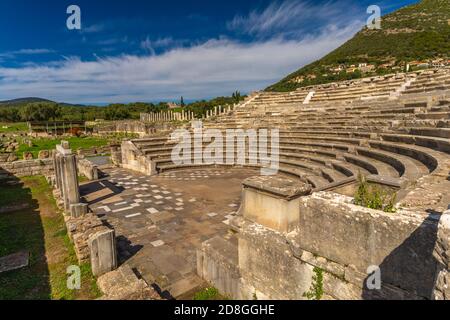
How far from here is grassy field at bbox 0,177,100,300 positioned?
4.19m

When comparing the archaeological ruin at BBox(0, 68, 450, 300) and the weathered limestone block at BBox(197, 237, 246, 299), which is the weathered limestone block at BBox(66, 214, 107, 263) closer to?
the archaeological ruin at BBox(0, 68, 450, 300)

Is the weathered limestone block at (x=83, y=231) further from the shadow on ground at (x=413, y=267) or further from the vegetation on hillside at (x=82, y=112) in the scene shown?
the vegetation on hillside at (x=82, y=112)

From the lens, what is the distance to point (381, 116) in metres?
10.9

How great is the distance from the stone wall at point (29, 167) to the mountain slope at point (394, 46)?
36.0m

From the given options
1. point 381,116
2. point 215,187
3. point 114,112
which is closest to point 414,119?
point 381,116

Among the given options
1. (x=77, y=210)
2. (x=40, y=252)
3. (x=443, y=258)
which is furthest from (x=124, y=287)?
(x=77, y=210)

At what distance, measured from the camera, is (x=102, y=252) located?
4.60 metres

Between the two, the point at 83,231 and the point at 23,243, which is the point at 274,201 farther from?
the point at 23,243

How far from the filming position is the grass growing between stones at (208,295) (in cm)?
393

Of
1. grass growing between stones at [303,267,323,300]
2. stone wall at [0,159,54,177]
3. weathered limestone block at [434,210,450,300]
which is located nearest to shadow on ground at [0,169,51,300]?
stone wall at [0,159,54,177]

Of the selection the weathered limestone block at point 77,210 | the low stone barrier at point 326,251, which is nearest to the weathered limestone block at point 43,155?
the weathered limestone block at point 77,210

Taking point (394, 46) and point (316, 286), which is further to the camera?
point (394, 46)

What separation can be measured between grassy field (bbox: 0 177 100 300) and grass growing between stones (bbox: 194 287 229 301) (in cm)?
162

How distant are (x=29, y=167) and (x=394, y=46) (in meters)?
55.7
